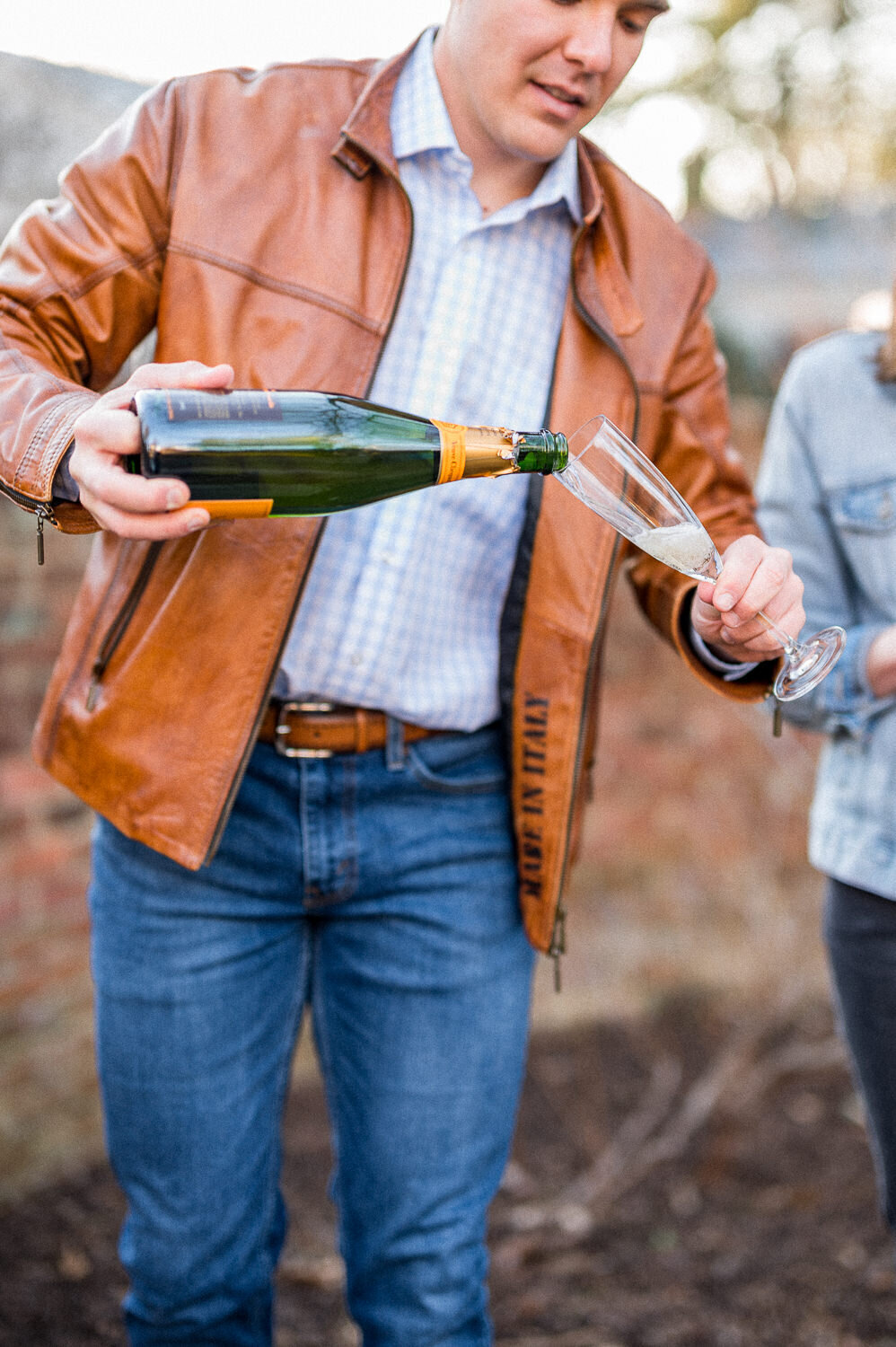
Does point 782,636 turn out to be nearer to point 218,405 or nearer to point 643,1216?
point 218,405

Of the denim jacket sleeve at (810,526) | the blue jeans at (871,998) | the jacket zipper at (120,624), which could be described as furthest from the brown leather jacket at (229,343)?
the blue jeans at (871,998)

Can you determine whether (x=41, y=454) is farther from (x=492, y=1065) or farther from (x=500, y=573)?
(x=492, y=1065)

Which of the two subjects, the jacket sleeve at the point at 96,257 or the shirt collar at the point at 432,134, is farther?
the shirt collar at the point at 432,134

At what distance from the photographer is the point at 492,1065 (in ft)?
5.19

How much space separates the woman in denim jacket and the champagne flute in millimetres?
273

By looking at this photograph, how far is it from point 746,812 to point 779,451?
7.40ft

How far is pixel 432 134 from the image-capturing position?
1.43m

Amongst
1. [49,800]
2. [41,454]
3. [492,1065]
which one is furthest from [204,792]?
[49,800]

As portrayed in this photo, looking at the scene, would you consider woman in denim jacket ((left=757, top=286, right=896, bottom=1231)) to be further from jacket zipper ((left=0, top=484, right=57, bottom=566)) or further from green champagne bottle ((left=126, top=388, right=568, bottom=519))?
jacket zipper ((left=0, top=484, right=57, bottom=566))

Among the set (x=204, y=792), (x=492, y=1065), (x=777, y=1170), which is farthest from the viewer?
(x=777, y=1170)

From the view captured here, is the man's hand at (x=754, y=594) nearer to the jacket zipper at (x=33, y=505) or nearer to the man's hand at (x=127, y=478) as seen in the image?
the man's hand at (x=127, y=478)

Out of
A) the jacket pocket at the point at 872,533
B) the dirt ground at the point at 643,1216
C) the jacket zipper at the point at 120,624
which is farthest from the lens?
the dirt ground at the point at 643,1216

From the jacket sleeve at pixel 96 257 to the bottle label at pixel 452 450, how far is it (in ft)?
1.29

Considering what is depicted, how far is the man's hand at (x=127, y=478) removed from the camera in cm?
96
